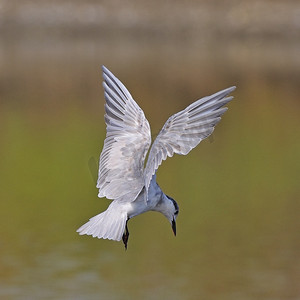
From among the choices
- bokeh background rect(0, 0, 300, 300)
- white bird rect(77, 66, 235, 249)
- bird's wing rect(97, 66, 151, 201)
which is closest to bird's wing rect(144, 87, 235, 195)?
white bird rect(77, 66, 235, 249)

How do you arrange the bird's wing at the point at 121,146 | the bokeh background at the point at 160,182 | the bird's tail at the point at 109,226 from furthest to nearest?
1. the bokeh background at the point at 160,182
2. the bird's wing at the point at 121,146
3. the bird's tail at the point at 109,226

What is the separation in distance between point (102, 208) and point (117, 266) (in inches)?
76.0

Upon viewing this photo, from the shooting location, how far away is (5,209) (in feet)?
36.6

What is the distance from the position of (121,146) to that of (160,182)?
23.4 ft

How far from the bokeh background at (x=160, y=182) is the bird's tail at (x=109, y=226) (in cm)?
70

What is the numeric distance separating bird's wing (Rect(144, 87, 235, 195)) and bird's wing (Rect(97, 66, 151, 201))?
155 mm

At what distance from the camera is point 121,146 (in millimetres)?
4984

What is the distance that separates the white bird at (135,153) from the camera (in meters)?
4.47

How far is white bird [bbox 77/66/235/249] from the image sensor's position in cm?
447

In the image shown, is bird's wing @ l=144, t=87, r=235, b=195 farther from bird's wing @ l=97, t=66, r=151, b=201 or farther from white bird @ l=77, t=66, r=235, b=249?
bird's wing @ l=97, t=66, r=151, b=201

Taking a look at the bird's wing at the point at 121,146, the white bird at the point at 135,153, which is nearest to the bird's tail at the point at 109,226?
→ the white bird at the point at 135,153

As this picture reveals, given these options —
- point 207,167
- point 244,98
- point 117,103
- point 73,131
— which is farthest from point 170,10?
point 117,103

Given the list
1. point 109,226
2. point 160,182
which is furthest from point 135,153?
point 160,182

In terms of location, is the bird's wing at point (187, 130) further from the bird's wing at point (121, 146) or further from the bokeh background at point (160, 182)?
the bokeh background at point (160, 182)
